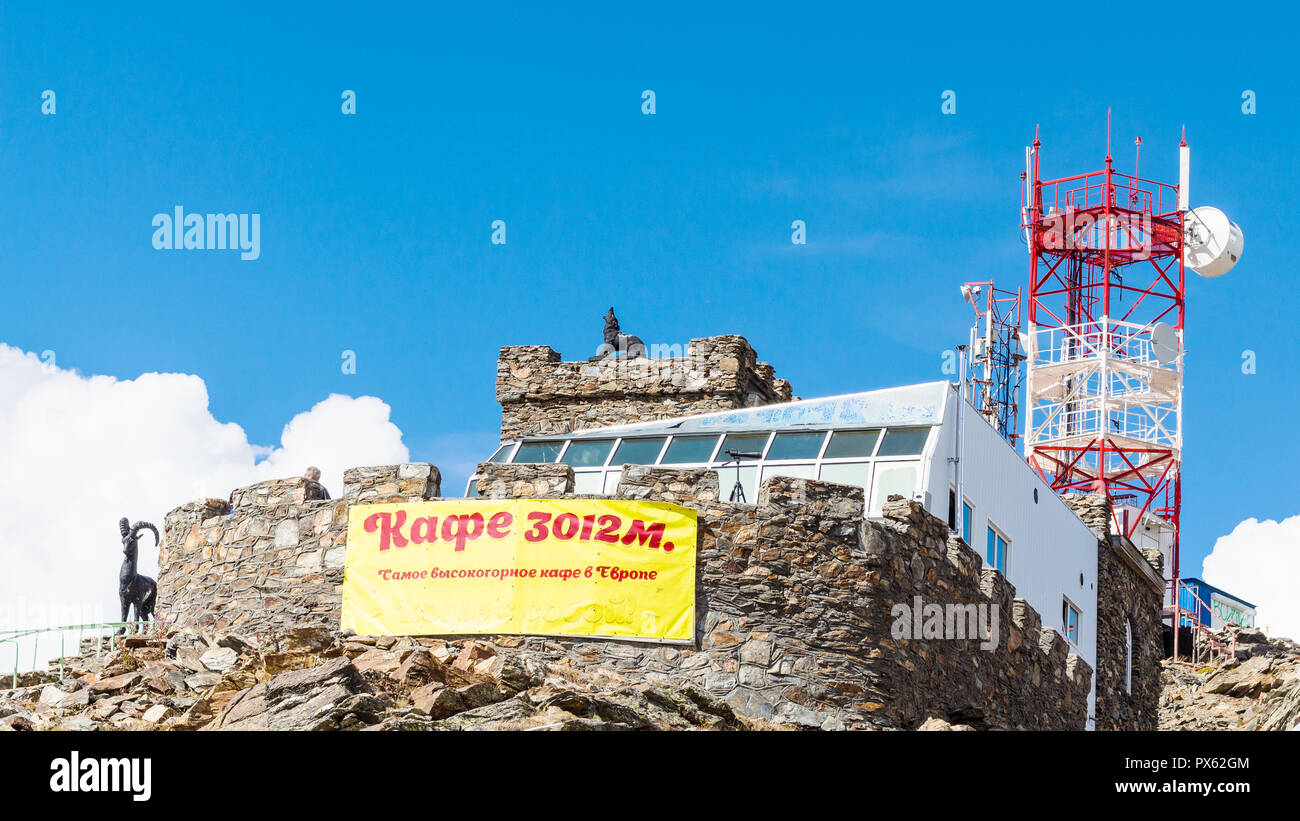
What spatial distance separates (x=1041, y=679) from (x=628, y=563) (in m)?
9.57

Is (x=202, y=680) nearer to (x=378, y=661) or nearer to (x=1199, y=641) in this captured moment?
(x=378, y=661)

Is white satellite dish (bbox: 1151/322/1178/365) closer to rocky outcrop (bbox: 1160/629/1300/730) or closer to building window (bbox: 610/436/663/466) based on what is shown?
rocky outcrop (bbox: 1160/629/1300/730)

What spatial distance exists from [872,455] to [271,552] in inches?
354

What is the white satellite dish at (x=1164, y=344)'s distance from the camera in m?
59.3

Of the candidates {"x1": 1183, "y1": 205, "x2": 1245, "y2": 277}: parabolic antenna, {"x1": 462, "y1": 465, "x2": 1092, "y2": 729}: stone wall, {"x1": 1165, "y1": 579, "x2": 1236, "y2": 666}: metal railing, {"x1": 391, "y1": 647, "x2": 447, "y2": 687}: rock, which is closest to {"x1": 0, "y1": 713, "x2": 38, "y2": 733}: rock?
{"x1": 391, "y1": 647, "x2": 447, "y2": 687}: rock

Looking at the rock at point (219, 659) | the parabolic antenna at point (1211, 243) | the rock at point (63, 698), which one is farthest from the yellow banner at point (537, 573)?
the parabolic antenna at point (1211, 243)

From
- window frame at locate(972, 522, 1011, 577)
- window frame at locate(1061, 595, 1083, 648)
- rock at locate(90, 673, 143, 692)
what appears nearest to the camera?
rock at locate(90, 673, 143, 692)

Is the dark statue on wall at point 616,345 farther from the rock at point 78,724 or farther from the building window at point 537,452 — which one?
the rock at point 78,724

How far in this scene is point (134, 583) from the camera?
27266mm

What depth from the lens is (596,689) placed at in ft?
70.0

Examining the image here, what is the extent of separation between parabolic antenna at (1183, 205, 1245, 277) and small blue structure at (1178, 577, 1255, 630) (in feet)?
34.9

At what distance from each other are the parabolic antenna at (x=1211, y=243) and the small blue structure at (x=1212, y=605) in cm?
1064

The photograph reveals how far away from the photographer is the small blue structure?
63378 mm
